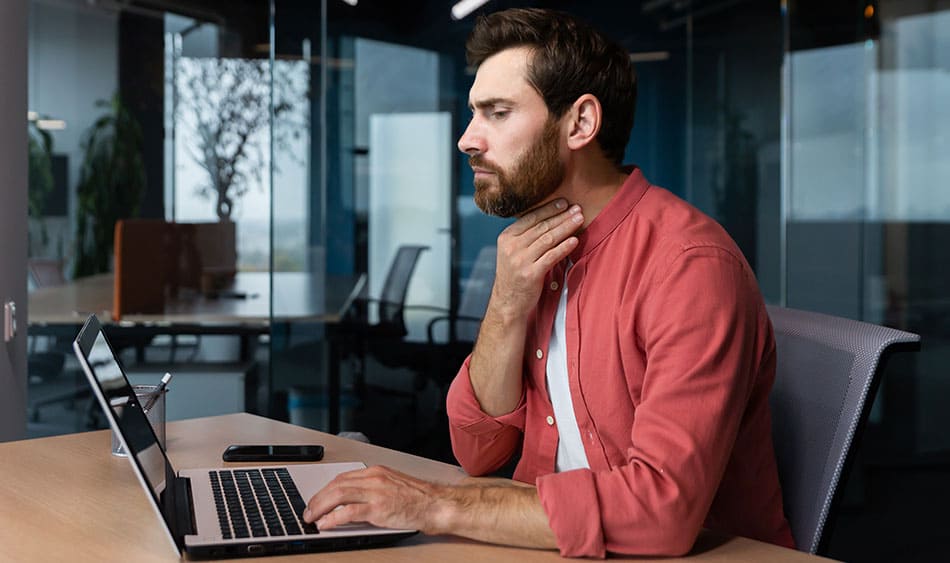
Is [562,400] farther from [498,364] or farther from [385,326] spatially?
[385,326]

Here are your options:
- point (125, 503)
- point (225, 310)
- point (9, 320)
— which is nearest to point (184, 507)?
point (125, 503)

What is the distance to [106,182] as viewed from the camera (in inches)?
191

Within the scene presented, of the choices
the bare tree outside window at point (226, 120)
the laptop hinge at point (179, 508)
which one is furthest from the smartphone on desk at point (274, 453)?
the bare tree outside window at point (226, 120)

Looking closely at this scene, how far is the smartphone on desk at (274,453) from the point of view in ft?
5.56

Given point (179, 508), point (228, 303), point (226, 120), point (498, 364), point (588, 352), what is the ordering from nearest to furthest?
point (179, 508)
point (588, 352)
point (498, 364)
point (228, 303)
point (226, 120)

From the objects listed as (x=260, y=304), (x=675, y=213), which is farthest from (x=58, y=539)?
(x=260, y=304)

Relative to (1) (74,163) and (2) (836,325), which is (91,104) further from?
(2) (836,325)

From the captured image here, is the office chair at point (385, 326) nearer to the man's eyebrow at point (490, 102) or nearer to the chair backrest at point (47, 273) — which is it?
the chair backrest at point (47, 273)

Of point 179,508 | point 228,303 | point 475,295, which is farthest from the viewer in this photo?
point 228,303

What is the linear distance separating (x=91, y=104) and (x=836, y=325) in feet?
13.3

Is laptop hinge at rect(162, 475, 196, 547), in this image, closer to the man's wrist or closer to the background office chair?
the man's wrist

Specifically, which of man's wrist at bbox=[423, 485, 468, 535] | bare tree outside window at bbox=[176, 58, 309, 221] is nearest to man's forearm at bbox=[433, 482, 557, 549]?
man's wrist at bbox=[423, 485, 468, 535]

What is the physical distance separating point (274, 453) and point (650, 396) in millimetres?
695

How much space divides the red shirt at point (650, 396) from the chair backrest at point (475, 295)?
2.57 meters
